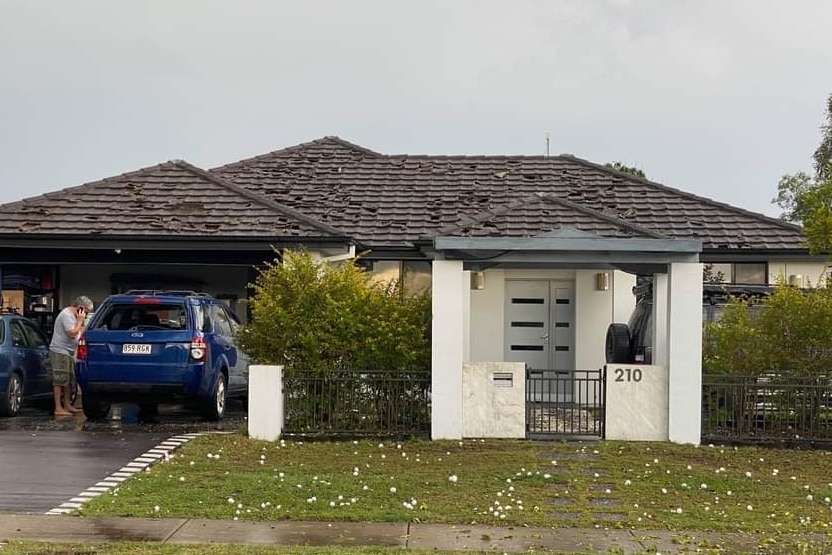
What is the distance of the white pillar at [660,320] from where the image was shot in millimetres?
12469

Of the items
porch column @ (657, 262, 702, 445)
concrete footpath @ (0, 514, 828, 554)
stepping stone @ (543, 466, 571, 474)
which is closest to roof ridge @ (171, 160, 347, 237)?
porch column @ (657, 262, 702, 445)

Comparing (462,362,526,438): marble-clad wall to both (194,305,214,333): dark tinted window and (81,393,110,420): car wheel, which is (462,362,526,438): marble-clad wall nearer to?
(194,305,214,333): dark tinted window

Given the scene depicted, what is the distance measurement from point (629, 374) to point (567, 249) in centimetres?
182

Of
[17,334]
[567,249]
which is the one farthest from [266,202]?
[567,249]

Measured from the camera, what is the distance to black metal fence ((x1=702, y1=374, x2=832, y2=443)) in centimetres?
1173

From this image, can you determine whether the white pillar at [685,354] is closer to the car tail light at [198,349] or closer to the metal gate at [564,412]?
the metal gate at [564,412]

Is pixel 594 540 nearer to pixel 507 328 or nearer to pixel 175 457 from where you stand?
pixel 175 457

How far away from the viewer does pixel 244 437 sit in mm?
11898

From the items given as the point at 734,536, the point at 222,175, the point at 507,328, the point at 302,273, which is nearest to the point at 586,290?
the point at 507,328

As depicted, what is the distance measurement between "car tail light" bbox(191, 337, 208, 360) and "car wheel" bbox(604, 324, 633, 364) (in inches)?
245

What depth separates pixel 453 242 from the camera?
11.7 meters

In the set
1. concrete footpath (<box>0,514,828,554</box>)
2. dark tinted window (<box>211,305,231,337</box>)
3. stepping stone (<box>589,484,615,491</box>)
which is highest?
dark tinted window (<box>211,305,231,337</box>)

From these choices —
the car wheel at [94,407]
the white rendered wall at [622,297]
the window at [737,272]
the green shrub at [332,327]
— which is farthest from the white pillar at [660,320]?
the car wheel at [94,407]

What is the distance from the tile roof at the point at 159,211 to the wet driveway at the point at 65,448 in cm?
297
